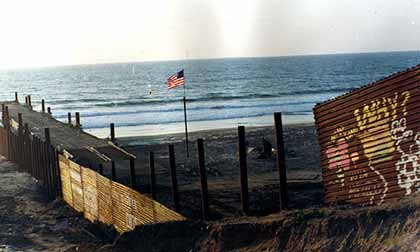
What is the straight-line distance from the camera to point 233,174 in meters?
22.1

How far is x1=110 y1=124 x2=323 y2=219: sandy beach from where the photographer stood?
1479 cm

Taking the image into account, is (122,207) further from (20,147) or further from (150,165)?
(20,147)

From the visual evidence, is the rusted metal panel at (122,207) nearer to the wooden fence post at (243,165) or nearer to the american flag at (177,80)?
the wooden fence post at (243,165)

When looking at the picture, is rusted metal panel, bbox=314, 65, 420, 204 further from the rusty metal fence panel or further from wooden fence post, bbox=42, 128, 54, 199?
wooden fence post, bbox=42, 128, 54, 199

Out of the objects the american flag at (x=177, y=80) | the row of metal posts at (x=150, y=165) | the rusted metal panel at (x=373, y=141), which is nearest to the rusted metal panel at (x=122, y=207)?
the row of metal posts at (x=150, y=165)

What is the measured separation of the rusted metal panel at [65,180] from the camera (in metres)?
21.7

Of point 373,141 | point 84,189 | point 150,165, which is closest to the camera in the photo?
point 373,141

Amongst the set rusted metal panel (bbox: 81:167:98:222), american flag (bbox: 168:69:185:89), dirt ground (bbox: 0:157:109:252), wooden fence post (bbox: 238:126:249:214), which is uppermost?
american flag (bbox: 168:69:185:89)

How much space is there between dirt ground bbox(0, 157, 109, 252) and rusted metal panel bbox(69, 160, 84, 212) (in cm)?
33

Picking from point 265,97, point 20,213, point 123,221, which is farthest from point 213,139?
point 265,97

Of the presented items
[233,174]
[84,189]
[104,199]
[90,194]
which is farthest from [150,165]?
[233,174]

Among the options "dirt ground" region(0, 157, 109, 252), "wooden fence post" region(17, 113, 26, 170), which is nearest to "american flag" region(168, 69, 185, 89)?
"dirt ground" region(0, 157, 109, 252)

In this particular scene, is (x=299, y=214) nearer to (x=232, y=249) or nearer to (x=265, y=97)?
(x=232, y=249)

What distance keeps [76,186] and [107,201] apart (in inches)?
148
